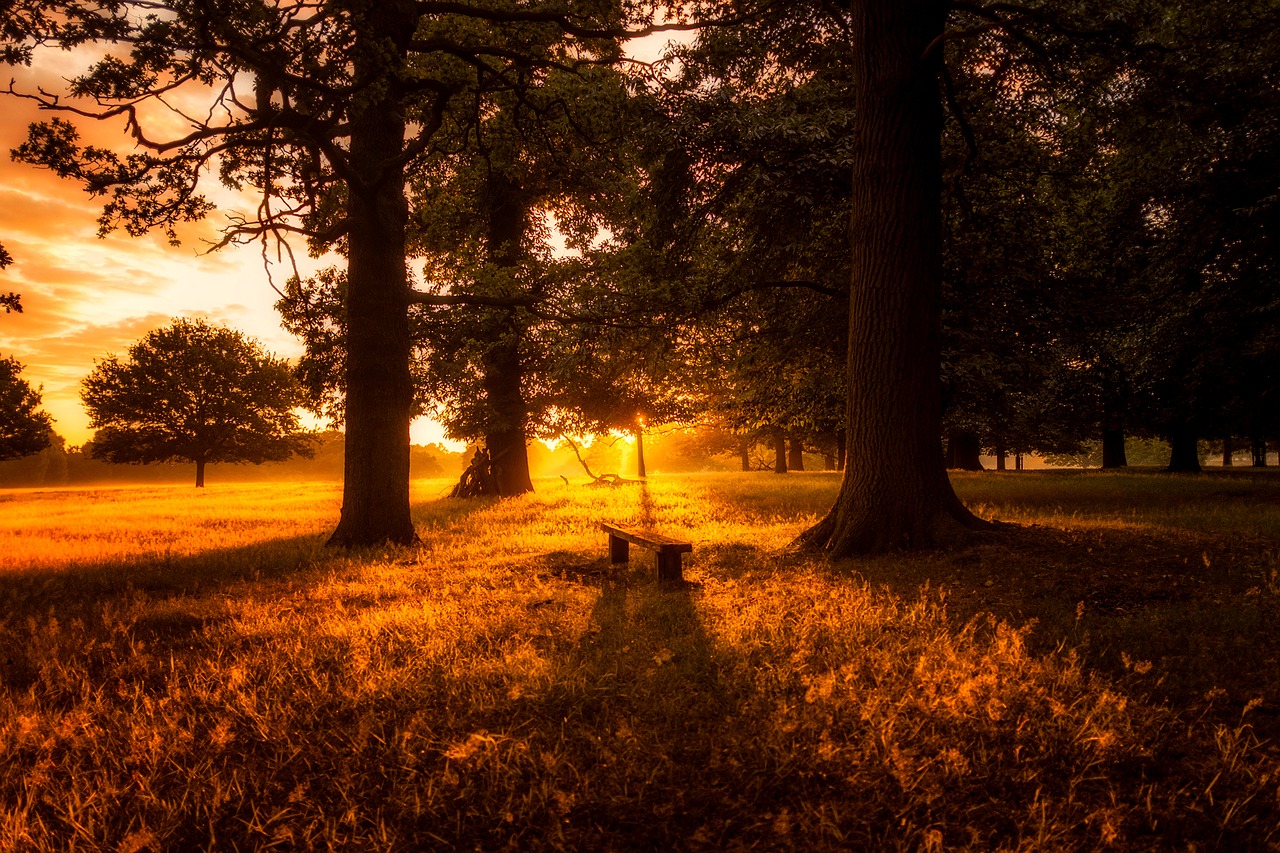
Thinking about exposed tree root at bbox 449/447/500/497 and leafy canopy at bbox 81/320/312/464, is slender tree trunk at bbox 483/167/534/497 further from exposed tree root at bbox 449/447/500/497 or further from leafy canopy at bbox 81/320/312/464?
leafy canopy at bbox 81/320/312/464

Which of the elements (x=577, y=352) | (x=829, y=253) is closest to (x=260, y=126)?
(x=577, y=352)

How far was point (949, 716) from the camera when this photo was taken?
3.39 m

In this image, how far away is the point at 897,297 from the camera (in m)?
7.91

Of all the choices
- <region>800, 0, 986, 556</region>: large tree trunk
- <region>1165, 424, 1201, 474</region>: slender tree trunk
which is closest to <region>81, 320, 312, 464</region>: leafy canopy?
<region>800, 0, 986, 556</region>: large tree trunk

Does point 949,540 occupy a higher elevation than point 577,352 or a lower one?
lower

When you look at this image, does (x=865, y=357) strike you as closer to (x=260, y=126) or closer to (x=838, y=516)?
(x=838, y=516)

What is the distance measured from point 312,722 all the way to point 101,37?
8042 mm

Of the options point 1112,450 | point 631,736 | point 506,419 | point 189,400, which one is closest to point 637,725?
point 631,736

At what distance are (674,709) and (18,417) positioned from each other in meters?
61.3

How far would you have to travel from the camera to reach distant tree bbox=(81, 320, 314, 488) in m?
41.2

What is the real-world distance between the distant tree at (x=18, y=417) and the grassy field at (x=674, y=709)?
51956mm

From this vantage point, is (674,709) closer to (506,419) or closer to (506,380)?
(506,419)

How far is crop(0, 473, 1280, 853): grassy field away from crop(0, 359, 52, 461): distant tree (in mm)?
51956

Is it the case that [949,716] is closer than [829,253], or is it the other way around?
[949,716]
